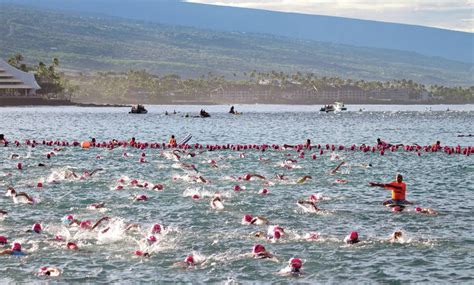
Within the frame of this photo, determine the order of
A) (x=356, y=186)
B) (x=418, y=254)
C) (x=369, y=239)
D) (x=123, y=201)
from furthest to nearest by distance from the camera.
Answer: (x=356, y=186) → (x=123, y=201) → (x=369, y=239) → (x=418, y=254)

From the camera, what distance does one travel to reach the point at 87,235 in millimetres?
28188

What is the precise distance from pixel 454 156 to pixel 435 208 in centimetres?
2754

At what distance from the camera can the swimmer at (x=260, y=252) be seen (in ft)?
82.3

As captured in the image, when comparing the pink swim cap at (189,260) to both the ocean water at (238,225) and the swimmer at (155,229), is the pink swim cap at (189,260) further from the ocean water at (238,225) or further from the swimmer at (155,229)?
the swimmer at (155,229)

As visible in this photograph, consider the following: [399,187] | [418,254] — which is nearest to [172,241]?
[418,254]

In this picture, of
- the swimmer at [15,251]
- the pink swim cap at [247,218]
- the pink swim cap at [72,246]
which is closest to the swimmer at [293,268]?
the pink swim cap at [72,246]

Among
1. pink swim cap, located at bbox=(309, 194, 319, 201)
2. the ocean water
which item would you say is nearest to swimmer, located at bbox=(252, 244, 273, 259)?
the ocean water

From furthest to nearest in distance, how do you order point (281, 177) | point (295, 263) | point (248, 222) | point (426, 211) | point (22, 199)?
point (281, 177)
point (22, 199)
point (426, 211)
point (248, 222)
point (295, 263)

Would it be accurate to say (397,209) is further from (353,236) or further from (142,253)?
(142,253)

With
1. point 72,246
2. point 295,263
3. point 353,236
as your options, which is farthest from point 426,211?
point 72,246

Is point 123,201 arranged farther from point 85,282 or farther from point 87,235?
point 85,282

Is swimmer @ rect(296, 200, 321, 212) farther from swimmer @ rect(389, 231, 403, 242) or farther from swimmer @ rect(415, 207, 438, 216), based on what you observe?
swimmer @ rect(389, 231, 403, 242)

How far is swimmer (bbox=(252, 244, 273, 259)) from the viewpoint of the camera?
25.1 metres

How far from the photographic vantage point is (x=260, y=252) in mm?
25156
